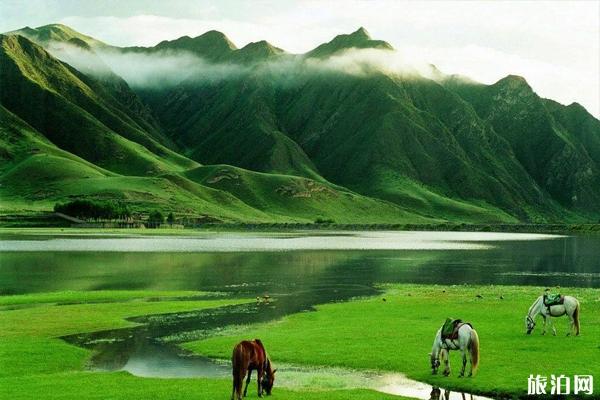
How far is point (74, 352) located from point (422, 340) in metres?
21.2

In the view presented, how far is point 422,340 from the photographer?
4262 cm

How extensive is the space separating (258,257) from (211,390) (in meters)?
96.2

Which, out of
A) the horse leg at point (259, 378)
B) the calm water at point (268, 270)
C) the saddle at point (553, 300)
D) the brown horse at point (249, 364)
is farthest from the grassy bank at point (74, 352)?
the saddle at point (553, 300)

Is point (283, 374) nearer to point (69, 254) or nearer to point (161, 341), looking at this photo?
point (161, 341)

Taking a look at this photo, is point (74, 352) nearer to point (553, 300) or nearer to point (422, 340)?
point (422, 340)

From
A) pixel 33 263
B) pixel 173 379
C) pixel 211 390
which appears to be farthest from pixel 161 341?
pixel 33 263

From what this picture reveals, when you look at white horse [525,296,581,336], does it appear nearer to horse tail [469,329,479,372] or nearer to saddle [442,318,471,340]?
horse tail [469,329,479,372]

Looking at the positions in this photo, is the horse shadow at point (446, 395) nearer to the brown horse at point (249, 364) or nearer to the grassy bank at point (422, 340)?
the grassy bank at point (422, 340)

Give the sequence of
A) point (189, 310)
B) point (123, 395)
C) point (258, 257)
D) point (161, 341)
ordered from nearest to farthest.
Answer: point (123, 395) → point (161, 341) → point (189, 310) → point (258, 257)

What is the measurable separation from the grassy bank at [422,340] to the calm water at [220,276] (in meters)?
2.97

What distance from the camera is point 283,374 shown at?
3528cm

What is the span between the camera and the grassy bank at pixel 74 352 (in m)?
29.8

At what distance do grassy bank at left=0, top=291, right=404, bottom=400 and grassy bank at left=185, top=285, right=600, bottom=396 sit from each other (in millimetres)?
6429

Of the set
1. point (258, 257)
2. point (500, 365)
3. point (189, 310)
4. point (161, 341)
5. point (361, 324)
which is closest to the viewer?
point (500, 365)
